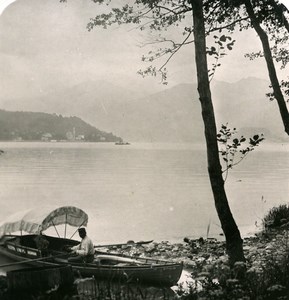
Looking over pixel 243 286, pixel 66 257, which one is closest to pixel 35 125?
pixel 66 257

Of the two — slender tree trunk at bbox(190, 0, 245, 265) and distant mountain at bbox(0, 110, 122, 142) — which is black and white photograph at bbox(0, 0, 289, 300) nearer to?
slender tree trunk at bbox(190, 0, 245, 265)

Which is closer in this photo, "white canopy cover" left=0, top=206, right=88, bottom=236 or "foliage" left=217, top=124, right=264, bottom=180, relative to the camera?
"foliage" left=217, top=124, right=264, bottom=180

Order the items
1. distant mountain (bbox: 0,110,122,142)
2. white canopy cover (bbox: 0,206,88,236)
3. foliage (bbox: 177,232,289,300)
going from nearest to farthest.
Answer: foliage (bbox: 177,232,289,300), white canopy cover (bbox: 0,206,88,236), distant mountain (bbox: 0,110,122,142)

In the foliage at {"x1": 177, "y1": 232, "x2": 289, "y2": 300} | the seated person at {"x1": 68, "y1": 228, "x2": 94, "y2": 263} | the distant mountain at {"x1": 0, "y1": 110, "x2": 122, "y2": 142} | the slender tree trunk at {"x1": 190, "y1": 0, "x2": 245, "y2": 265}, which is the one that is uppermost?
the distant mountain at {"x1": 0, "y1": 110, "x2": 122, "y2": 142}

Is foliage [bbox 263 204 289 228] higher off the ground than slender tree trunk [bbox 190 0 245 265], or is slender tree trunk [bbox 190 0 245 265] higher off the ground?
slender tree trunk [bbox 190 0 245 265]

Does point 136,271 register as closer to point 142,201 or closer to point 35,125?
point 142,201

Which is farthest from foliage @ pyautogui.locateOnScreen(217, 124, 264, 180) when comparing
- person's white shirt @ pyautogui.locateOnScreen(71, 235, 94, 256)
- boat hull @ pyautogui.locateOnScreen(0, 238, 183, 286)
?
person's white shirt @ pyautogui.locateOnScreen(71, 235, 94, 256)

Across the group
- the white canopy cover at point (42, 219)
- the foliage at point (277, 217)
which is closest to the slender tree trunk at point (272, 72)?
the white canopy cover at point (42, 219)

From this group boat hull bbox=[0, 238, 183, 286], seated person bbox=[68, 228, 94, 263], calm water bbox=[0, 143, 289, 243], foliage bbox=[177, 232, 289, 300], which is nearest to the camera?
foliage bbox=[177, 232, 289, 300]
